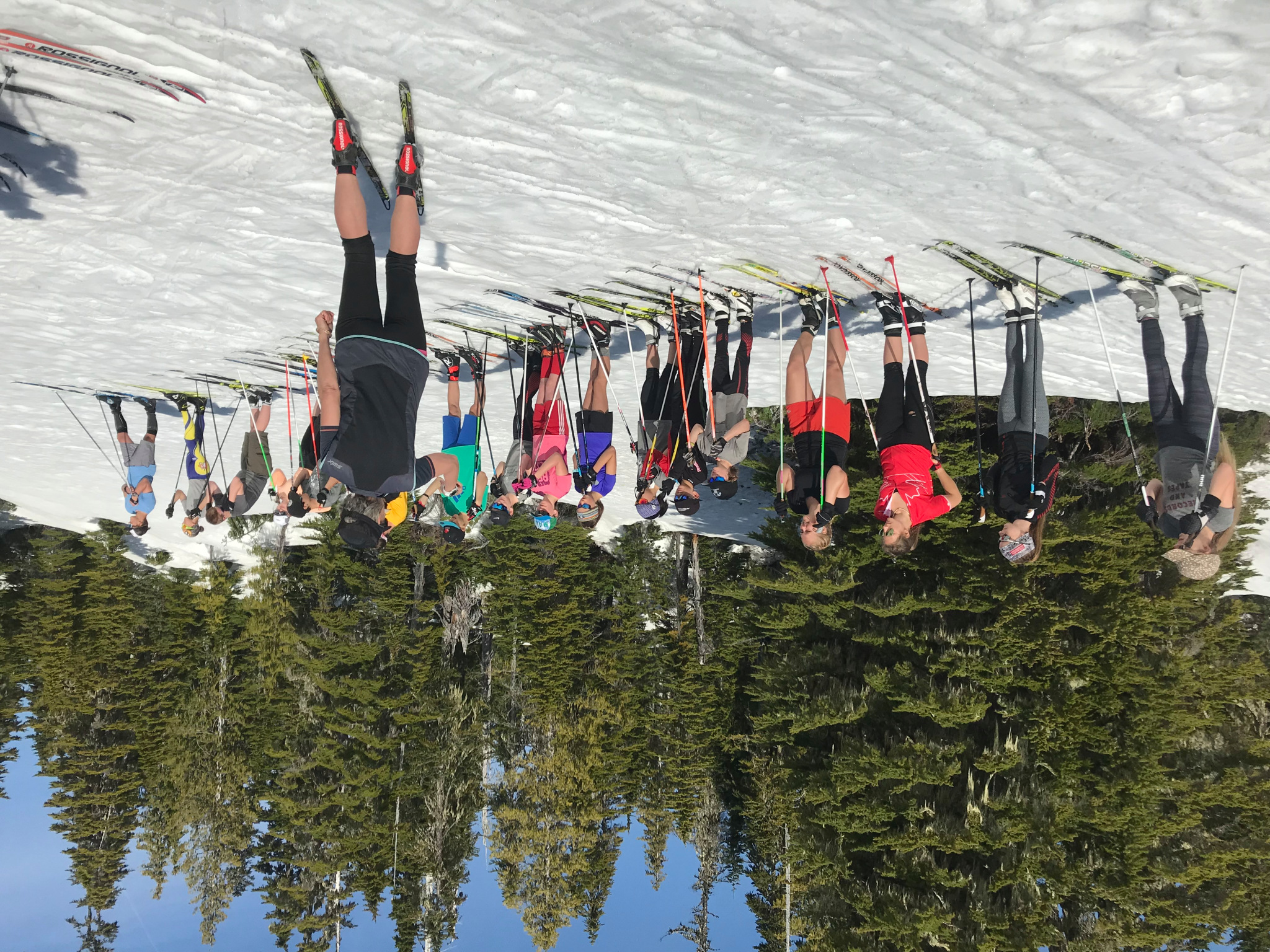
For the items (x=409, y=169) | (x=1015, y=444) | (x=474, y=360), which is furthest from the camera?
(x=474, y=360)

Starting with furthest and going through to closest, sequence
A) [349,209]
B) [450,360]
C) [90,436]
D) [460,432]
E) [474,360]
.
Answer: [90,436] < [450,360] < [474,360] < [460,432] < [349,209]

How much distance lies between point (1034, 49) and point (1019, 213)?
169 cm

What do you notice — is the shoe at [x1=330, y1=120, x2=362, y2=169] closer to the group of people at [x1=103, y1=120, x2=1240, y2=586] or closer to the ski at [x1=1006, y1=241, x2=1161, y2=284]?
the group of people at [x1=103, y1=120, x2=1240, y2=586]

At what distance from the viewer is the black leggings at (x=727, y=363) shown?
8875 mm

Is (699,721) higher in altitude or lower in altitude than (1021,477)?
lower

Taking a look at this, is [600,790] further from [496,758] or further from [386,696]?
[386,696]

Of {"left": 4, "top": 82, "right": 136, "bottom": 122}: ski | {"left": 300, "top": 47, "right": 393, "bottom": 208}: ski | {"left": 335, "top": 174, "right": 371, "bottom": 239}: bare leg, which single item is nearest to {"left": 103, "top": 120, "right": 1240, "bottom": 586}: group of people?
{"left": 335, "top": 174, "right": 371, "bottom": 239}: bare leg

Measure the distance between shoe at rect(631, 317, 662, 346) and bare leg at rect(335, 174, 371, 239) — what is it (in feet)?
15.2

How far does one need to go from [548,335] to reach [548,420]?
4.36ft

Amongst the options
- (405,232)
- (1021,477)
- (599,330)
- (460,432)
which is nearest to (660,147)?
(405,232)

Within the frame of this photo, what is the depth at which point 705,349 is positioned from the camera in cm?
865

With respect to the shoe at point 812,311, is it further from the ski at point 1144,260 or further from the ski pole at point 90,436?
the ski pole at point 90,436

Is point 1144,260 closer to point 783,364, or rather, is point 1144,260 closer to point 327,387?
point 783,364

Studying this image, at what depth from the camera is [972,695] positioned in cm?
1452
